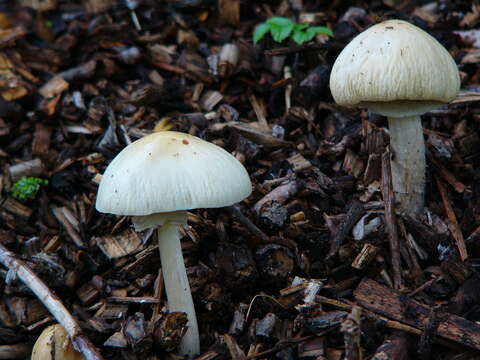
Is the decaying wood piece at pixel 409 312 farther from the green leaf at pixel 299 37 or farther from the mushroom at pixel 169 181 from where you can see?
the green leaf at pixel 299 37

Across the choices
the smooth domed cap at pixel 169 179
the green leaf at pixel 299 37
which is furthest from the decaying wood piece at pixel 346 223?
the green leaf at pixel 299 37

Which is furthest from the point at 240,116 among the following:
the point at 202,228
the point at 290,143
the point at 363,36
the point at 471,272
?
the point at 471,272

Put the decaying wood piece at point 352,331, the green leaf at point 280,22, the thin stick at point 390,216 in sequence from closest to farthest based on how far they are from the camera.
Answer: the decaying wood piece at point 352,331 < the thin stick at point 390,216 < the green leaf at point 280,22

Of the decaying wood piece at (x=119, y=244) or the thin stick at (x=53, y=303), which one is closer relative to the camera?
the thin stick at (x=53, y=303)

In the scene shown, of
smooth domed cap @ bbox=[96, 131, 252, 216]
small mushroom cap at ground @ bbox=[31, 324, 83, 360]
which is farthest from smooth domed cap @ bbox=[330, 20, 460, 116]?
small mushroom cap at ground @ bbox=[31, 324, 83, 360]

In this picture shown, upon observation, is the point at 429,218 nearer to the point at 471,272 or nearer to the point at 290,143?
the point at 471,272

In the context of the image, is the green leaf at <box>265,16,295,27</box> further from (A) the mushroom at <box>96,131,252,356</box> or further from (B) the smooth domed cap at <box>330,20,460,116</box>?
(A) the mushroom at <box>96,131,252,356</box>
